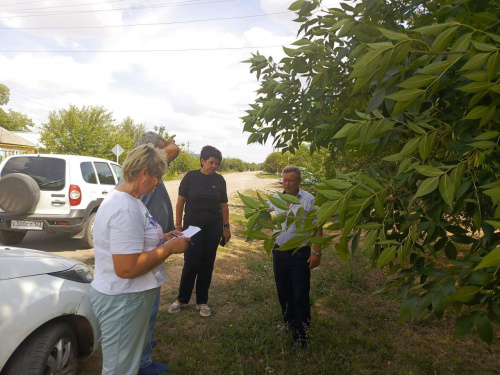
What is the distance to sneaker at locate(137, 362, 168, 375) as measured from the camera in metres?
2.89

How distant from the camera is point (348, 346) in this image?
11.7 ft

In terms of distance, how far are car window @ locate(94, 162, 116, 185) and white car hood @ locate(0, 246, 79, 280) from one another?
16.6ft

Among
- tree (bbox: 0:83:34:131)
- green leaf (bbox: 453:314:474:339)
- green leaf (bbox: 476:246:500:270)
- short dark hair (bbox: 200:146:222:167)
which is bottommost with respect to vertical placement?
green leaf (bbox: 453:314:474:339)

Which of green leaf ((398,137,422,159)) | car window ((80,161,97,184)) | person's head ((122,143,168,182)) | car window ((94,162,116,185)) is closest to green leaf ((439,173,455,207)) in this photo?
green leaf ((398,137,422,159))

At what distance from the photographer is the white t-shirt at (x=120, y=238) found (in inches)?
77.7

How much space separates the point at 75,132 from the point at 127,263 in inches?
1055

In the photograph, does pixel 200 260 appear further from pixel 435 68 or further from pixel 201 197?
pixel 435 68

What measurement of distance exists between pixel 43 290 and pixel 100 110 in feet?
89.8

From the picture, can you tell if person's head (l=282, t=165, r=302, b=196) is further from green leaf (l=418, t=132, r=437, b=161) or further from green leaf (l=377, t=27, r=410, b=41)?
green leaf (l=377, t=27, r=410, b=41)

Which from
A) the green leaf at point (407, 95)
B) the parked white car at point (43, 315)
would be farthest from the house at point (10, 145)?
the green leaf at point (407, 95)

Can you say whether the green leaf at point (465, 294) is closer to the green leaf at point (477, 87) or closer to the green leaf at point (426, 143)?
the green leaf at point (426, 143)

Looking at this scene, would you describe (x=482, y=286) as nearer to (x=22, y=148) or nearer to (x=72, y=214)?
(x=72, y=214)

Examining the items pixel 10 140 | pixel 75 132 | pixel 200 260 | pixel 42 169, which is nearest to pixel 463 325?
pixel 200 260

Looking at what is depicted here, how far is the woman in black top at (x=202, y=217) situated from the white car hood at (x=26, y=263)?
149 centimetres
